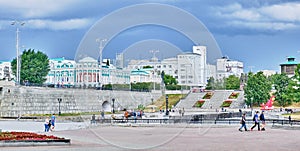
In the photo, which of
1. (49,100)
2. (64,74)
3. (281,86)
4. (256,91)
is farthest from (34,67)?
(281,86)

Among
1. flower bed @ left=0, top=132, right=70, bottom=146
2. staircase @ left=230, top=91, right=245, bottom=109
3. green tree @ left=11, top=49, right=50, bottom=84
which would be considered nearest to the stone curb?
flower bed @ left=0, top=132, right=70, bottom=146

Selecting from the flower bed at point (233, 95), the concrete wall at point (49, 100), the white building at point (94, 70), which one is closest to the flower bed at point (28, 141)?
the white building at point (94, 70)

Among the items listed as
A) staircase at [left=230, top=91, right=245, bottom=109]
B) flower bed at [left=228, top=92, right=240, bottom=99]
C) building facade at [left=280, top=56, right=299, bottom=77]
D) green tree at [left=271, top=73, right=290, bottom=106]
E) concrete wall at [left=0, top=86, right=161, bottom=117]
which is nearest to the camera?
concrete wall at [left=0, top=86, right=161, bottom=117]

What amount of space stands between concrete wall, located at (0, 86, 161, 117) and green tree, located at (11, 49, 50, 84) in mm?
26070

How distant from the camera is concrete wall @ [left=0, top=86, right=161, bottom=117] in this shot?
68.3m

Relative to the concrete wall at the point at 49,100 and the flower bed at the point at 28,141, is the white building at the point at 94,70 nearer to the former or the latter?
the flower bed at the point at 28,141

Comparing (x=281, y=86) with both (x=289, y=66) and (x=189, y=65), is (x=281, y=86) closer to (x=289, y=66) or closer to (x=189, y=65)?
(x=289, y=66)

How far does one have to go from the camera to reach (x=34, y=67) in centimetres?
11162

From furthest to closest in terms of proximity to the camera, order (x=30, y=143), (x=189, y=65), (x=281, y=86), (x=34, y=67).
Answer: (x=34, y=67), (x=281, y=86), (x=30, y=143), (x=189, y=65)

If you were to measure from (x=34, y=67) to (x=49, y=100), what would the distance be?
3674 centimetres

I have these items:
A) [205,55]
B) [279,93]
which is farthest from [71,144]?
[279,93]

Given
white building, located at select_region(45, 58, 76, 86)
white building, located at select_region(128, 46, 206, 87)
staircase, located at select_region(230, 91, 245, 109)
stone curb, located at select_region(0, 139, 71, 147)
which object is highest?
white building, located at select_region(45, 58, 76, 86)

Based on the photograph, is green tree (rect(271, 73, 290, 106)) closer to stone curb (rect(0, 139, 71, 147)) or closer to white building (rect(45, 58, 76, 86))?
white building (rect(45, 58, 76, 86))

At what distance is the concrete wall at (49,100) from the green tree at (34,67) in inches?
1026
